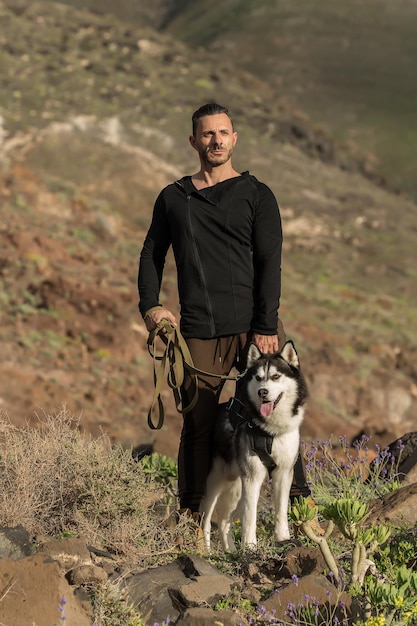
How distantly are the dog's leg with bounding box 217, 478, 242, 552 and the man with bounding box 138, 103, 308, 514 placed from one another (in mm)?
300

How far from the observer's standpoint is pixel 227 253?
5547 mm

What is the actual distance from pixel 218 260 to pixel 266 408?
95 centimetres

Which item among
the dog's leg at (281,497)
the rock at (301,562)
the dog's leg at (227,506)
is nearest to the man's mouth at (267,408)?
the dog's leg at (281,497)

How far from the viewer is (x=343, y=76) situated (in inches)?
3536

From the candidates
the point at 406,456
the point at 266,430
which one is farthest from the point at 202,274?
the point at 406,456

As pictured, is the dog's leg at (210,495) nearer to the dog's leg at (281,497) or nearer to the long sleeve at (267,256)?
the dog's leg at (281,497)

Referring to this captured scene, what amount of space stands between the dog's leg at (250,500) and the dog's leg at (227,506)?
38 cm

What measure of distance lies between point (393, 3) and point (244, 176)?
114 meters

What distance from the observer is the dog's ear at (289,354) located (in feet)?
18.1

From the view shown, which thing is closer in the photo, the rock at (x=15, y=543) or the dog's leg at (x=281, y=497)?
the rock at (x=15, y=543)

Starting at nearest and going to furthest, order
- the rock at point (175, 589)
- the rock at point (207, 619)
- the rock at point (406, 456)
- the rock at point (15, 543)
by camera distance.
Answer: the rock at point (207, 619) < the rock at point (175, 589) < the rock at point (15, 543) < the rock at point (406, 456)

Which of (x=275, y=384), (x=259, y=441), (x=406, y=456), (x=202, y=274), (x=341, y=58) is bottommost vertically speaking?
(x=406, y=456)

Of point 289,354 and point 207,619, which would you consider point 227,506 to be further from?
point 207,619

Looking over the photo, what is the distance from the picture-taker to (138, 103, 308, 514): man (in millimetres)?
5496
